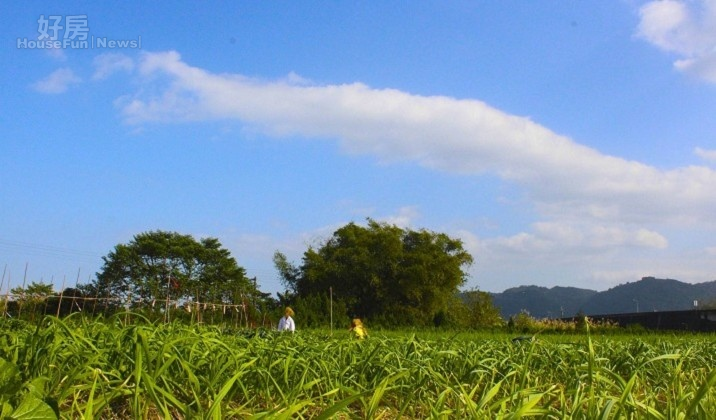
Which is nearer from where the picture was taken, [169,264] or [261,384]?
[261,384]

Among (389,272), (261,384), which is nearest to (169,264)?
(389,272)

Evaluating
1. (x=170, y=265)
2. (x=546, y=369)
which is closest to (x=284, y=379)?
(x=546, y=369)

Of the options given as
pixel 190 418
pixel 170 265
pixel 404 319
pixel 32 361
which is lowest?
pixel 190 418

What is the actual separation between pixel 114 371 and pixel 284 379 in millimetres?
516

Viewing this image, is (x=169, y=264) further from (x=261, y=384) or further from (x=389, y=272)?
(x=261, y=384)

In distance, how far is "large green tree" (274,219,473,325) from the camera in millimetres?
38812

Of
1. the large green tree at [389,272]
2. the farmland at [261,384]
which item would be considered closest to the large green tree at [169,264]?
the large green tree at [389,272]

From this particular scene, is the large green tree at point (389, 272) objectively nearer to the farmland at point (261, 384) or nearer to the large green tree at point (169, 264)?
the large green tree at point (169, 264)

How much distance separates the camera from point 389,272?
39.9m

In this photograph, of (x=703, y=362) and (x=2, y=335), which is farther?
(x=703, y=362)

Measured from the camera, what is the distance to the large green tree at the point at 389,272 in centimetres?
3881

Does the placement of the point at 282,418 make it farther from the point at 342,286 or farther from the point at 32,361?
the point at 342,286

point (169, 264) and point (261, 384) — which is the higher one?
point (169, 264)

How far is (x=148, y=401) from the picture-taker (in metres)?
1.60
